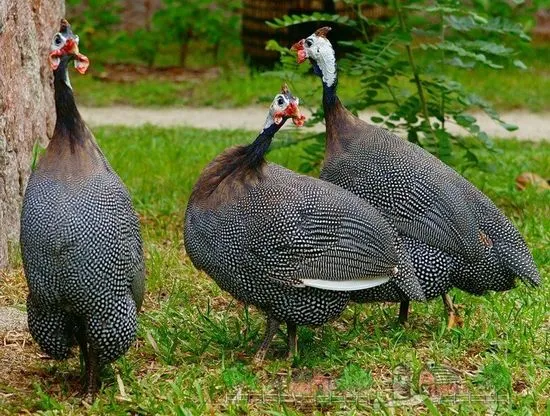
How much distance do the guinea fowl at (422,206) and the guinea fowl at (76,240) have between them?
36.8 inches

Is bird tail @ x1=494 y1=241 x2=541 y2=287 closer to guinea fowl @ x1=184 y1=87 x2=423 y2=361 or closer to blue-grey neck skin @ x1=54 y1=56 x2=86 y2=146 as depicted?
guinea fowl @ x1=184 y1=87 x2=423 y2=361

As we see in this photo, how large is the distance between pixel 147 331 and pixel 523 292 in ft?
5.56

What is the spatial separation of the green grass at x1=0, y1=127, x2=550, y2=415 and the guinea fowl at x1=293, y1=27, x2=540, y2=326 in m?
0.20

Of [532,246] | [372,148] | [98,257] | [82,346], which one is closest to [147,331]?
[82,346]

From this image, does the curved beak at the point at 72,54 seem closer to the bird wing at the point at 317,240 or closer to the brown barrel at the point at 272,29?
the bird wing at the point at 317,240

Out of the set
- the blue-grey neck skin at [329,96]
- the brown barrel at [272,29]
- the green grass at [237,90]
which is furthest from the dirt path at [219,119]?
the blue-grey neck skin at [329,96]

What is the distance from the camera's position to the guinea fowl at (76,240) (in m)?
3.67

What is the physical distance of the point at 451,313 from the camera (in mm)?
4637

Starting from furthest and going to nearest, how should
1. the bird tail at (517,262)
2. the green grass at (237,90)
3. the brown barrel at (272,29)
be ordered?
1. the brown barrel at (272,29)
2. the green grass at (237,90)
3. the bird tail at (517,262)

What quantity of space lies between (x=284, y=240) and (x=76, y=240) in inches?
29.0

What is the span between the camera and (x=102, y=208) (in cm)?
372

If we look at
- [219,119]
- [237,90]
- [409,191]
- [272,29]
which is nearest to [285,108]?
[409,191]

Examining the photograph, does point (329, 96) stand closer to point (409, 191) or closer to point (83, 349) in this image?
point (409, 191)

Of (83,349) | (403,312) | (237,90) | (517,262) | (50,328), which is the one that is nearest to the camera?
(50,328)
